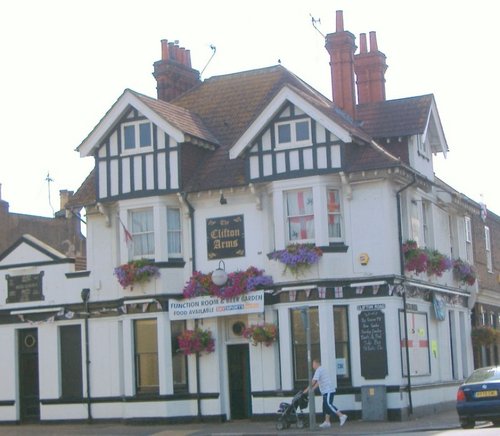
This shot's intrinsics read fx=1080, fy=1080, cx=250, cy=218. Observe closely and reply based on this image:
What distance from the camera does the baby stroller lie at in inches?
1092

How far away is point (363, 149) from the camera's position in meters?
30.4

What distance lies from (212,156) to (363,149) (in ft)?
16.8

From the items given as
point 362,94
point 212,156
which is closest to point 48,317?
point 212,156

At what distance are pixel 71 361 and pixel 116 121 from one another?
7657mm

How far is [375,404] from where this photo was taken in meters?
28.9

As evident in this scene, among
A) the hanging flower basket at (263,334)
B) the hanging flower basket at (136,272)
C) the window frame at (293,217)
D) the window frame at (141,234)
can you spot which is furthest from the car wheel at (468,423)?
the window frame at (141,234)

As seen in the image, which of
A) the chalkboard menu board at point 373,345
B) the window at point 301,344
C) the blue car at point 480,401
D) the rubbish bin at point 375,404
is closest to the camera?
the blue car at point 480,401

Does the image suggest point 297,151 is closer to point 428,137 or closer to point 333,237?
point 333,237

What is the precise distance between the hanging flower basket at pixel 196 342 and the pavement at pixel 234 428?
2136 mm

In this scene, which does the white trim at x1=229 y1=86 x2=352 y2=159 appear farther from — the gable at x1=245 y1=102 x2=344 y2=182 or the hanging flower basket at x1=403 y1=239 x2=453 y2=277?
the hanging flower basket at x1=403 y1=239 x2=453 y2=277

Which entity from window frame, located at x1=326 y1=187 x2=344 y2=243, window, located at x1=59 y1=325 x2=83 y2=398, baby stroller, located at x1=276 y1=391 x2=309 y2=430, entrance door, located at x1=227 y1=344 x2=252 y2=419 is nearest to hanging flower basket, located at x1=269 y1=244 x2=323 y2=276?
window frame, located at x1=326 y1=187 x2=344 y2=243

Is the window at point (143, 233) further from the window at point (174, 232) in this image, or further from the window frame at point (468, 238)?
the window frame at point (468, 238)

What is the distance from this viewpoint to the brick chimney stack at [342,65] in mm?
33500

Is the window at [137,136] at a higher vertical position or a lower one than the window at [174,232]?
higher
